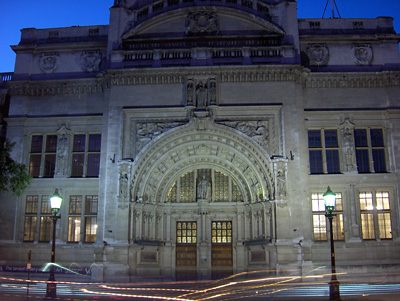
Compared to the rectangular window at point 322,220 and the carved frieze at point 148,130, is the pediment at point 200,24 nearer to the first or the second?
the carved frieze at point 148,130

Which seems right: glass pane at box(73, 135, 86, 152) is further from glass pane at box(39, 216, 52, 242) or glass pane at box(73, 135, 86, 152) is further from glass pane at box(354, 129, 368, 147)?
glass pane at box(354, 129, 368, 147)

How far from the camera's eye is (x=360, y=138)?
2753 cm

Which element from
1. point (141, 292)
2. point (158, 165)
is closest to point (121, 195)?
point (158, 165)

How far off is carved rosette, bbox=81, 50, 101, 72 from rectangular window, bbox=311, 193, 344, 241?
55.9ft

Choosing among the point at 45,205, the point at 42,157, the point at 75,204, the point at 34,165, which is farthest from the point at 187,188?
the point at 34,165

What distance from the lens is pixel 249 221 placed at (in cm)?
2762

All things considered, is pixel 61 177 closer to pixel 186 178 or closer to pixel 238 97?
pixel 186 178

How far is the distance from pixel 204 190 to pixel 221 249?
4.02 metres

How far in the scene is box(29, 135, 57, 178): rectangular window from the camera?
28.5m

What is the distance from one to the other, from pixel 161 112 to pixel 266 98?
6.79 m

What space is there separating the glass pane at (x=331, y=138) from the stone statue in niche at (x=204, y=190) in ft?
26.8

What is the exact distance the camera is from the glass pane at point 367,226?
26.3 m

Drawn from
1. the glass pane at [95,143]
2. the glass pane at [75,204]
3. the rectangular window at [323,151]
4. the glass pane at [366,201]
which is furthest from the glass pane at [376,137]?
the glass pane at [75,204]

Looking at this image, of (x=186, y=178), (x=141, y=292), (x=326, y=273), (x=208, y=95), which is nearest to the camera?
(x=141, y=292)
